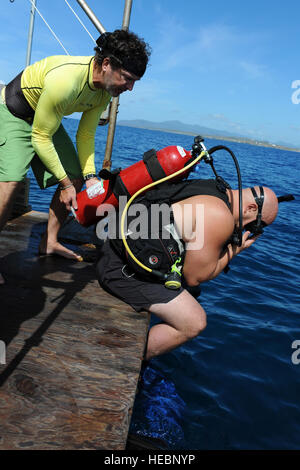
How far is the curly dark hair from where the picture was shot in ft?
9.46

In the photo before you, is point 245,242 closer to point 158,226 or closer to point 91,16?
point 158,226

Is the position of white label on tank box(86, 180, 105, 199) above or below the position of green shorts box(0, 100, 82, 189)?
below

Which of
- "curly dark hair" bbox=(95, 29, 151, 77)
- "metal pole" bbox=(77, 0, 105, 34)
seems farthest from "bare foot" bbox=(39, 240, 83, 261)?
"metal pole" bbox=(77, 0, 105, 34)

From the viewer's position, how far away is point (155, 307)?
3.11m

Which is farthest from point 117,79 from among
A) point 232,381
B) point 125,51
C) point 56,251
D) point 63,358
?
point 232,381

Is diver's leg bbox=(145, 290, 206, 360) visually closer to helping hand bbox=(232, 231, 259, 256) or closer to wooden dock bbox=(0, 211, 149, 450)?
wooden dock bbox=(0, 211, 149, 450)

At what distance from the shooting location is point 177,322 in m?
3.04

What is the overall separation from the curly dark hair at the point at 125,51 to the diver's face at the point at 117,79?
34 mm

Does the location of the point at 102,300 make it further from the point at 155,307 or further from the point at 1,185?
the point at 1,185

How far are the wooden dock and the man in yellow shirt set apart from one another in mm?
837

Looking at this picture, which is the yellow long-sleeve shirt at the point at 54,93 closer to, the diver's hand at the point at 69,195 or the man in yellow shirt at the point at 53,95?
the man in yellow shirt at the point at 53,95

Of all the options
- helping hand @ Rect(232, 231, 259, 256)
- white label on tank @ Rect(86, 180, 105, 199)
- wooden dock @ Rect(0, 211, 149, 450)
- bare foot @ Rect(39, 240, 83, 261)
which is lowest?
wooden dock @ Rect(0, 211, 149, 450)

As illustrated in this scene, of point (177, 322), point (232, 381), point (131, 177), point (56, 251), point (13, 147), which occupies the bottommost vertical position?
point (232, 381)

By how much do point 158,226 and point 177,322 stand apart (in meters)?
0.89
